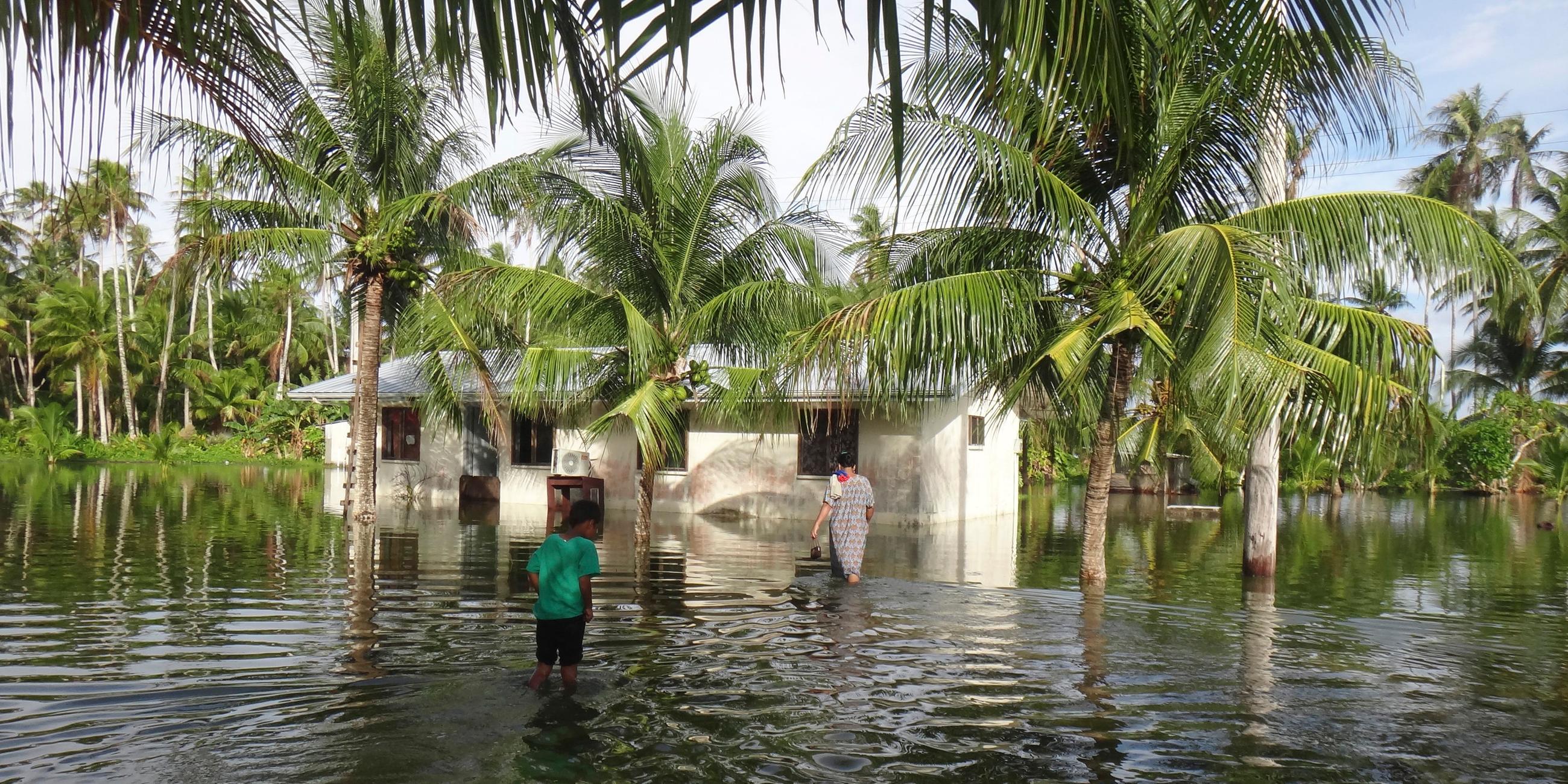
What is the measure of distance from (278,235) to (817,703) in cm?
1297

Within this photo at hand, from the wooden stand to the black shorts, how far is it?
13.0m

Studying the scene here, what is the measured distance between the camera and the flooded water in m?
6.02

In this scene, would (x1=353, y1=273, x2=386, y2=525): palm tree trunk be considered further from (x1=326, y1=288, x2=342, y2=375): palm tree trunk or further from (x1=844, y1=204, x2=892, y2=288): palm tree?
(x1=326, y1=288, x2=342, y2=375): palm tree trunk

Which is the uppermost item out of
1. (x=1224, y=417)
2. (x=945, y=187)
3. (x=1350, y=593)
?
(x=945, y=187)

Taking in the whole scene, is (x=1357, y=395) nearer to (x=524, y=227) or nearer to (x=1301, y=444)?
(x=524, y=227)

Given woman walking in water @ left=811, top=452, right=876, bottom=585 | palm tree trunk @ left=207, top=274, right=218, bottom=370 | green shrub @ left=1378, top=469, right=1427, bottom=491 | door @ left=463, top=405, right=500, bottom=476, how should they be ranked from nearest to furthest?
woman walking in water @ left=811, top=452, right=876, bottom=585
door @ left=463, top=405, right=500, bottom=476
green shrub @ left=1378, top=469, right=1427, bottom=491
palm tree trunk @ left=207, top=274, right=218, bottom=370

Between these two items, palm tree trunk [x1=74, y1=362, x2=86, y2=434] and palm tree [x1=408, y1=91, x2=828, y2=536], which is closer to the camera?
palm tree [x1=408, y1=91, x2=828, y2=536]

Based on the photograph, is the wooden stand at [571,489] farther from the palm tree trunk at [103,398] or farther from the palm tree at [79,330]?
the palm tree trunk at [103,398]

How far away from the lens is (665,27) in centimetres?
205

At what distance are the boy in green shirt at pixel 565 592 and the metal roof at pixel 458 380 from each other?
34.3 ft

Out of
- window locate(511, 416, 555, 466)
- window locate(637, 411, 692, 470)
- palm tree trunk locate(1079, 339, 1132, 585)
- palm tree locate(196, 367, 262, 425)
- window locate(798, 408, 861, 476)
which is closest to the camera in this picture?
palm tree trunk locate(1079, 339, 1132, 585)

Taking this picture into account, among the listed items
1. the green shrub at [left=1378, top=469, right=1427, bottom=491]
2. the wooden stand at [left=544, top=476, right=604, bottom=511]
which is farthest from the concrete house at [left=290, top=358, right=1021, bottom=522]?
the green shrub at [left=1378, top=469, right=1427, bottom=491]

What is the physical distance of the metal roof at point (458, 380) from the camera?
64.9 feet

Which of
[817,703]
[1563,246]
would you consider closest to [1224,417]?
[817,703]
